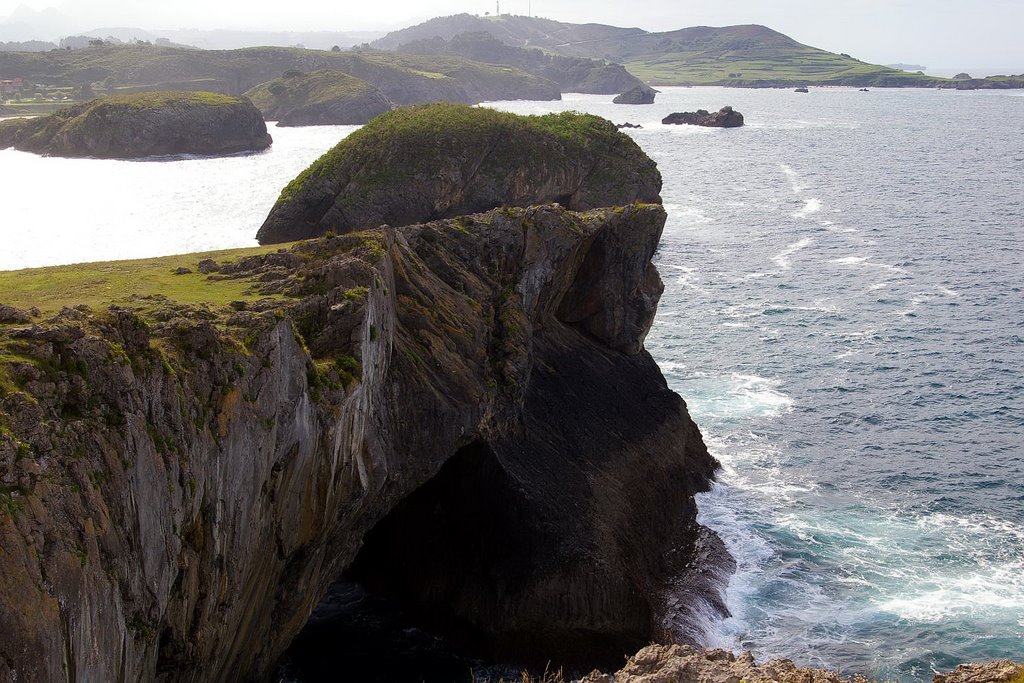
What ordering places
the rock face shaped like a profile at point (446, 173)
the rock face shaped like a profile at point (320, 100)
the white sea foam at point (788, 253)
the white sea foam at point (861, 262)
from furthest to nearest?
the rock face shaped like a profile at point (320, 100) → the white sea foam at point (788, 253) → the white sea foam at point (861, 262) → the rock face shaped like a profile at point (446, 173)

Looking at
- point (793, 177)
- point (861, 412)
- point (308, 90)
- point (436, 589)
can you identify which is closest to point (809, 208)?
point (793, 177)

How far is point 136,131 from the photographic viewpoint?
380 ft

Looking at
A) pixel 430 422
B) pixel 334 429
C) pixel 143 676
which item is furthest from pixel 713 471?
pixel 143 676

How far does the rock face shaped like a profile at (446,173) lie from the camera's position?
228 feet

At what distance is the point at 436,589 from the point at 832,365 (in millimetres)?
32585

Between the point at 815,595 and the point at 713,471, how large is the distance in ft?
31.5

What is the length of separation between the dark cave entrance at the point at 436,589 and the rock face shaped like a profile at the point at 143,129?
95.4m

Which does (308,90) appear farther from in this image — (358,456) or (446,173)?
(358,456)

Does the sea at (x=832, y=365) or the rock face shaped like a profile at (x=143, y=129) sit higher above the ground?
the rock face shaped like a profile at (x=143, y=129)

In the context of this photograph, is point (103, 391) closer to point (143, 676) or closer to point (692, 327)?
point (143, 676)

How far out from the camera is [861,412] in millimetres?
49094

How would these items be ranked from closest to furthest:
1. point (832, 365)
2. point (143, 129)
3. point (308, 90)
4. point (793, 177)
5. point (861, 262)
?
1. point (832, 365)
2. point (861, 262)
3. point (143, 129)
4. point (793, 177)
5. point (308, 90)

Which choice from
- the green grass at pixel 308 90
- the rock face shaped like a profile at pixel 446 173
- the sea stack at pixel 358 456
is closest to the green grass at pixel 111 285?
the sea stack at pixel 358 456

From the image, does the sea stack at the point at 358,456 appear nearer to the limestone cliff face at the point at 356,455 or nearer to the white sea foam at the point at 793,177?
the limestone cliff face at the point at 356,455
